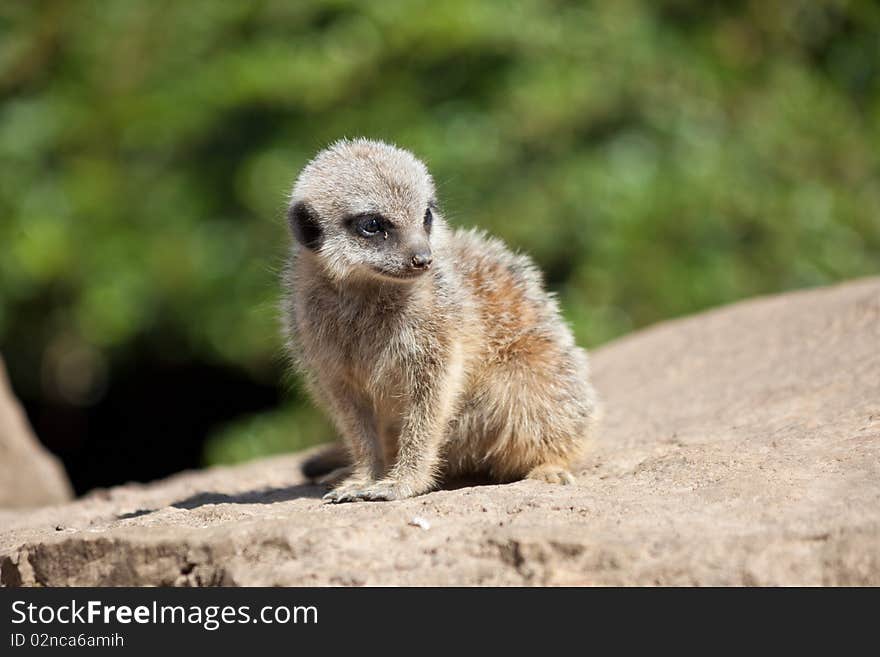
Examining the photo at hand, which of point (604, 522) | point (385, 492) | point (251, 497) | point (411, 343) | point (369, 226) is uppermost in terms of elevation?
point (369, 226)

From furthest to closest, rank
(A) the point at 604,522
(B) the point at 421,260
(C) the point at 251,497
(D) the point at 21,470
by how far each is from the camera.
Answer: (D) the point at 21,470 → (C) the point at 251,497 → (B) the point at 421,260 → (A) the point at 604,522

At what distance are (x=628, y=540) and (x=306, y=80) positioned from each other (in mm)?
6873

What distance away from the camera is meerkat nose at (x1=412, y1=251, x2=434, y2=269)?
15.5 feet

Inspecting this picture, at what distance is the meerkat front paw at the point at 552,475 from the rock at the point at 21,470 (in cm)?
390

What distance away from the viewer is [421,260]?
186 inches

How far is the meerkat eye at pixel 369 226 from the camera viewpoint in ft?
16.1

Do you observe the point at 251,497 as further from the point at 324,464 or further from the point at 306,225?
the point at 306,225

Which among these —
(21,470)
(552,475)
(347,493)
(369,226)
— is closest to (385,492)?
(347,493)

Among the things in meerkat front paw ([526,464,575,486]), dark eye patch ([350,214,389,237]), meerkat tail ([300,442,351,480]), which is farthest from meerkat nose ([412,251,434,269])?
meerkat tail ([300,442,351,480])

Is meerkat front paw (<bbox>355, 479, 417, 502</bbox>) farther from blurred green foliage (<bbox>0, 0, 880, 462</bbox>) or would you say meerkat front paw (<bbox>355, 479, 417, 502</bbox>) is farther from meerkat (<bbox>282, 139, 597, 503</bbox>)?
blurred green foliage (<bbox>0, 0, 880, 462</bbox>)

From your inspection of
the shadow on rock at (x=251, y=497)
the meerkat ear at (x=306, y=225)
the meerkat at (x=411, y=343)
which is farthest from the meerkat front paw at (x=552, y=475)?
the meerkat ear at (x=306, y=225)

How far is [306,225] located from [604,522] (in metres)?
2.03

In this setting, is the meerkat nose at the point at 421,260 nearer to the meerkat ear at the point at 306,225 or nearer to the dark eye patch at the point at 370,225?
the dark eye patch at the point at 370,225

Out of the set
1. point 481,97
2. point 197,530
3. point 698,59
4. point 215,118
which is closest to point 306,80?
point 215,118
